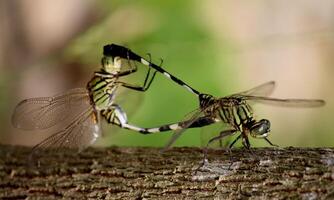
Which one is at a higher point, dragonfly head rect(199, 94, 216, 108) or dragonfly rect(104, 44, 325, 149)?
dragonfly head rect(199, 94, 216, 108)

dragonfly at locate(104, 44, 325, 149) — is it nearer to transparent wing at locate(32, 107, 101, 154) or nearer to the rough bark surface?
the rough bark surface

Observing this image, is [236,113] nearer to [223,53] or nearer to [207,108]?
[207,108]

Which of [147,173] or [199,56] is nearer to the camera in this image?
[147,173]

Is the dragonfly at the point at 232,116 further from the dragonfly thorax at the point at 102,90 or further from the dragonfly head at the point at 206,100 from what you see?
the dragonfly thorax at the point at 102,90

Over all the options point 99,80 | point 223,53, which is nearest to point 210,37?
point 223,53

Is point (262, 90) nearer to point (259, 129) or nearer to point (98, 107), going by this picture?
point (259, 129)

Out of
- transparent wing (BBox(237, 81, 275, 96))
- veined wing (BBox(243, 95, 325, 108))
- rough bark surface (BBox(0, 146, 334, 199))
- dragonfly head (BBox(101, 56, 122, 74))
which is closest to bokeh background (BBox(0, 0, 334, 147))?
transparent wing (BBox(237, 81, 275, 96))

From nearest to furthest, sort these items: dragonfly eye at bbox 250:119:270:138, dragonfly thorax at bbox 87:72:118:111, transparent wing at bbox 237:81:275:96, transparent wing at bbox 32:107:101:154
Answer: dragonfly eye at bbox 250:119:270:138
transparent wing at bbox 32:107:101:154
dragonfly thorax at bbox 87:72:118:111
transparent wing at bbox 237:81:275:96
